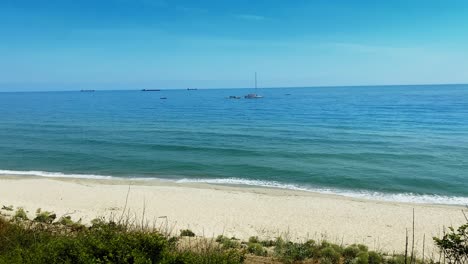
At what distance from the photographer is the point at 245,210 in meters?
17.1

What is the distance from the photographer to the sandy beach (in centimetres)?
1418

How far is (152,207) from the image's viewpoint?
17219 mm

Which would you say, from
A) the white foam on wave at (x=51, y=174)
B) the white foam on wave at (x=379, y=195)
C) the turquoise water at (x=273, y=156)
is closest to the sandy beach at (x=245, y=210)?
the white foam on wave at (x=379, y=195)

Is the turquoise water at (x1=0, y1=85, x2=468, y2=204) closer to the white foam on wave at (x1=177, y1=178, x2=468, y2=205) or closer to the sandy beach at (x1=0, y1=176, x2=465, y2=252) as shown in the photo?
the white foam on wave at (x1=177, y1=178, x2=468, y2=205)

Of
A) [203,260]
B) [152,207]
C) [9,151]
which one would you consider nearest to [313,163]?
[152,207]

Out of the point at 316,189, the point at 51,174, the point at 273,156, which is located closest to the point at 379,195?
the point at 316,189

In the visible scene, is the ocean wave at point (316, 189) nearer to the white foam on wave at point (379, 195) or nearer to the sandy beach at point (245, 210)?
the white foam on wave at point (379, 195)

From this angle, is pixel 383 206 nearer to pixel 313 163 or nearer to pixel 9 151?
pixel 313 163

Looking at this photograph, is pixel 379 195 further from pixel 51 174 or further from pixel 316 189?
pixel 51 174

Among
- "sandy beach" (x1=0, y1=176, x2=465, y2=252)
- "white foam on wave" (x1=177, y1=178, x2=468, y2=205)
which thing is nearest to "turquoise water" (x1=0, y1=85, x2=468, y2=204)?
"white foam on wave" (x1=177, y1=178, x2=468, y2=205)

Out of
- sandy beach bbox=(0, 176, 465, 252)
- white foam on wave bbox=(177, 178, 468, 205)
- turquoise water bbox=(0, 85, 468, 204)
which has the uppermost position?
turquoise water bbox=(0, 85, 468, 204)

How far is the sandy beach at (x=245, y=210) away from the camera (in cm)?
1418

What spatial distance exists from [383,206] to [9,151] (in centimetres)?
3000

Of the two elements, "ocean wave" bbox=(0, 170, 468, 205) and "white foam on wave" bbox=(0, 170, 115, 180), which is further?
"white foam on wave" bbox=(0, 170, 115, 180)
